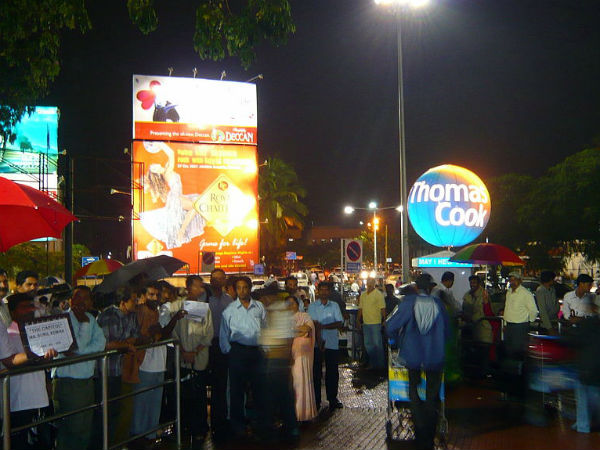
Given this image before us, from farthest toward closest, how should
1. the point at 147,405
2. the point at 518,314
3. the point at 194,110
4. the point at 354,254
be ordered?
the point at 194,110, the point at 354,254, the point at 518,314, the point at 147,405

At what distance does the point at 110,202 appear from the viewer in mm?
49656

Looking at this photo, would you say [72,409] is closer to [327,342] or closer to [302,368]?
[302,368]

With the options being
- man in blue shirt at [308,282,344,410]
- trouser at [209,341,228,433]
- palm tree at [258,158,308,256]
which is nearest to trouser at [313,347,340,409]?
man in blue shirt at [308,282,344,410]

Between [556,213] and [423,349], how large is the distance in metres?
34.1

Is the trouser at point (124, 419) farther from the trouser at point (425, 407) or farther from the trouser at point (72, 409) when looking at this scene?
the trouser at point (425, 407)

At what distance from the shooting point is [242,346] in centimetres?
823

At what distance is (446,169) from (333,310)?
1075cm

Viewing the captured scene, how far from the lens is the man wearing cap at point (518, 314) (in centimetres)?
1108

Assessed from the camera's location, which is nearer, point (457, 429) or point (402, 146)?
point (457, 429)

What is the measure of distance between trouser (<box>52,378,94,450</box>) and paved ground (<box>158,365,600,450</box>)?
67.0 inches

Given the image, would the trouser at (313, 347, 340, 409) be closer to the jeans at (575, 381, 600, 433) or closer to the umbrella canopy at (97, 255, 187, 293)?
the umbrella canopy at (97, 255, 187, 293)

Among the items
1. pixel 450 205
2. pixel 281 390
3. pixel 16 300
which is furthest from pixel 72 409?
pixel 450 205

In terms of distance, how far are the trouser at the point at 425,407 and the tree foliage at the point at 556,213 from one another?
31.2m

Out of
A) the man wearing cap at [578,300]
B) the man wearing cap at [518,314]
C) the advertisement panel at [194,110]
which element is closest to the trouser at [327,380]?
the man wearing cap at [518,314]
